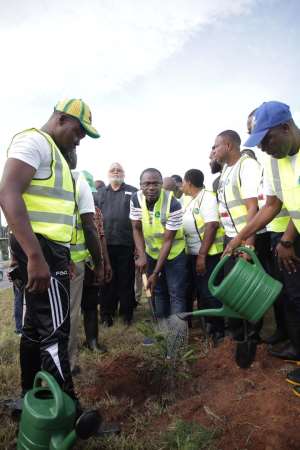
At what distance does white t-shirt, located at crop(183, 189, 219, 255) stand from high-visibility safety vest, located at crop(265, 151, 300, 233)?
1.26 m

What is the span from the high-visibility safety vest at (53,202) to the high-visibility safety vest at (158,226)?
1791 mm

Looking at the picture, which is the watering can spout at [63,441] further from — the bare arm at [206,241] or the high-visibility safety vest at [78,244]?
the bare arm at [206,241]

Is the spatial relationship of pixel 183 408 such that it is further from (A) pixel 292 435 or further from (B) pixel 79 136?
(B) pixel 79 136

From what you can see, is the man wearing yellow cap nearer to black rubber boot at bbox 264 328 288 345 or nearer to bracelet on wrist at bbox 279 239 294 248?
bracelet on wrist at bbox 279 239 294 248

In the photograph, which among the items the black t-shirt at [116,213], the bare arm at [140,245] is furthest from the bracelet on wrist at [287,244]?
the black t-shirt at [116,213]

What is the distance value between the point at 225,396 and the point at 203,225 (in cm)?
196

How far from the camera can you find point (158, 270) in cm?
386

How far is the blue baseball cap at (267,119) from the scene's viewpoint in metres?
2.48

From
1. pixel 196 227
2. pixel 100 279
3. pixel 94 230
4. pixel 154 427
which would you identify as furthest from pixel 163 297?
pixel 154 427

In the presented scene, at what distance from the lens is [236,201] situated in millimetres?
3459

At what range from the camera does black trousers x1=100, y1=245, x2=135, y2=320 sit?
506cm

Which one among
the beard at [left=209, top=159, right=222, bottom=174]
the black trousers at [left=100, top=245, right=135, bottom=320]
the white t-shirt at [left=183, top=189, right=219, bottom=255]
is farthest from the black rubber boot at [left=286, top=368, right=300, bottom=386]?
the black trousers at [left=100, top=245, right=135, bottom=320]

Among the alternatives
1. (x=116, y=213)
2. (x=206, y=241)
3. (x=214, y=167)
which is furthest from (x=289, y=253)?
(x=116, y=213)

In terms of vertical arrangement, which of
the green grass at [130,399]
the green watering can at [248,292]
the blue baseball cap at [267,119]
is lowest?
the green grass at [130,399]
